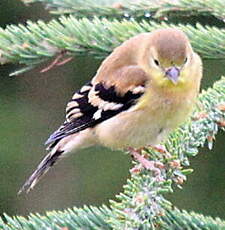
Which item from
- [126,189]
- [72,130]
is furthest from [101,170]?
[126,189]

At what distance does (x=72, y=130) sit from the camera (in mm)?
3678

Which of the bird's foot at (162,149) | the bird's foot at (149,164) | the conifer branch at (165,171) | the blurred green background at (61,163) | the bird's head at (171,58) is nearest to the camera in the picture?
the conifer branch at (165,171)

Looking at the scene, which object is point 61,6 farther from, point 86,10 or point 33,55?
point 33,55

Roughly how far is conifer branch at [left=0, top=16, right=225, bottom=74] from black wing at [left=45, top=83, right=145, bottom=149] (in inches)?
10.9

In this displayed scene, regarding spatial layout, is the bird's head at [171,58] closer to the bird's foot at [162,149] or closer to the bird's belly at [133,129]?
the bird's belly at [133,129]

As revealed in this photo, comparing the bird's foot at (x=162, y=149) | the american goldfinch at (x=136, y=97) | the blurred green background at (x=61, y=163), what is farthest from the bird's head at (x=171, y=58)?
the blurred green background at (x=61, y=163)

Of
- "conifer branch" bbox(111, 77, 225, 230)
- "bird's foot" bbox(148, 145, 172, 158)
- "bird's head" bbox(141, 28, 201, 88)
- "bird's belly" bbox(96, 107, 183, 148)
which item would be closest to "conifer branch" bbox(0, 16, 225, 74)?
"bird's head" bbox(141, 28, 201, 88)

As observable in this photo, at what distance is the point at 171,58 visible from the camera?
3.50 metres

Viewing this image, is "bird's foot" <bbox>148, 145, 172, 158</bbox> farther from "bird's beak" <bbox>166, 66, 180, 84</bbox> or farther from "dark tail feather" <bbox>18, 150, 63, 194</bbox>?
"dark tail feather" <bbox>18, 150, 63, 194</bbox>

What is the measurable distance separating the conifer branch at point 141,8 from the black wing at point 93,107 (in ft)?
0.99

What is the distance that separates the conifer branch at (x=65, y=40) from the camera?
334 cm

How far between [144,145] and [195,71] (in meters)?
0.37

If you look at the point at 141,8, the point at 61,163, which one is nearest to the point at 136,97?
the point at 141,8

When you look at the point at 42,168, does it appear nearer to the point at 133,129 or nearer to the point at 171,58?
the point at 133,129
